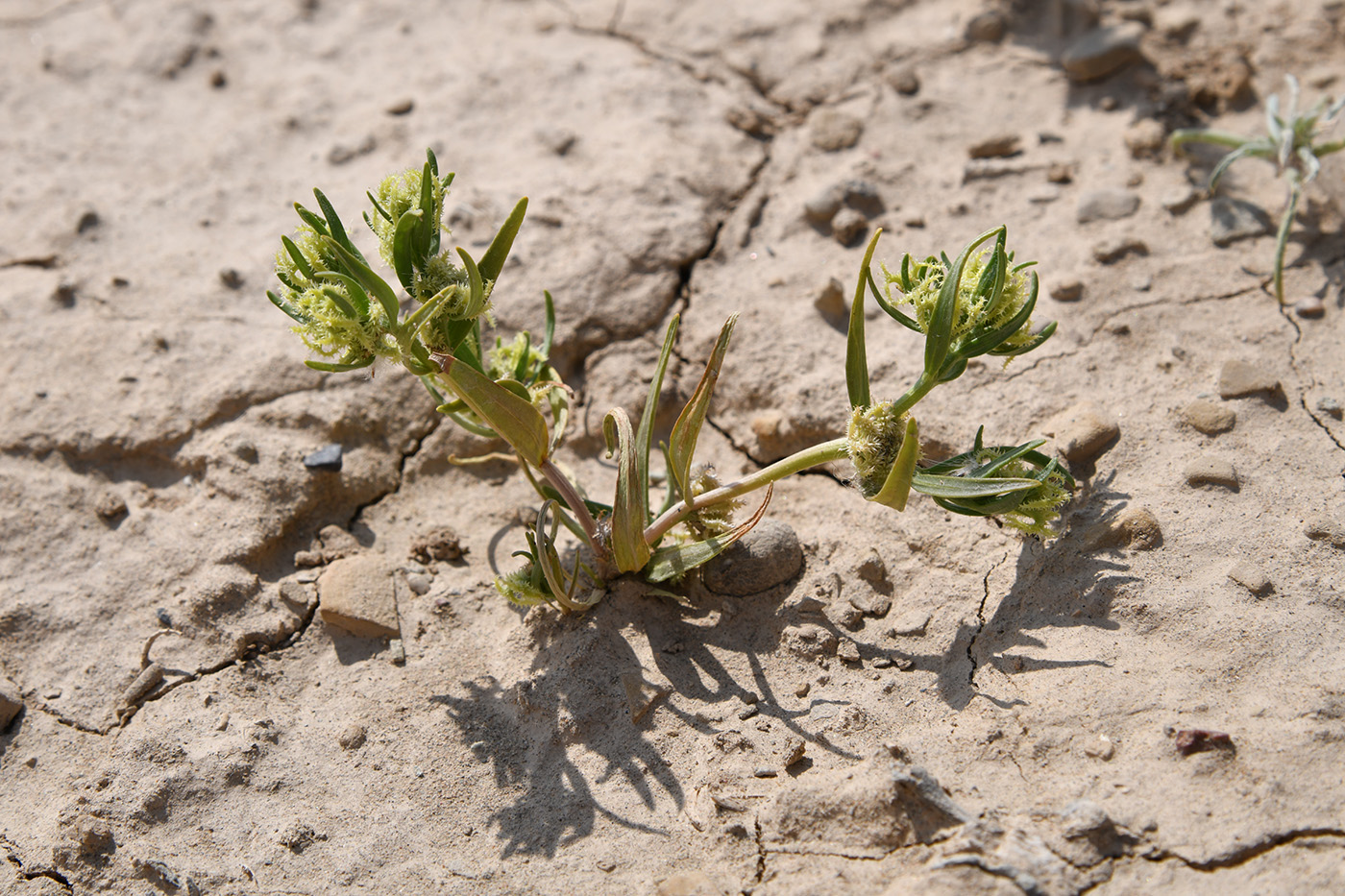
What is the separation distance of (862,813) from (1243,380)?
1.62 meters

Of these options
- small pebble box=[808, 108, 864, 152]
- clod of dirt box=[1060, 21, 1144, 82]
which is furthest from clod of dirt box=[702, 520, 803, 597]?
clod of dirt box=[1060, 21, 1144, 82]

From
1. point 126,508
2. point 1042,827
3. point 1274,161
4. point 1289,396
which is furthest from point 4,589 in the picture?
point 1274,161

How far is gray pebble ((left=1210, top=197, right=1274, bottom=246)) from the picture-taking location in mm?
2891

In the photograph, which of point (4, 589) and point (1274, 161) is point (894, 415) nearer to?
point (1274, 161)

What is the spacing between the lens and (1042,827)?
1.77 m

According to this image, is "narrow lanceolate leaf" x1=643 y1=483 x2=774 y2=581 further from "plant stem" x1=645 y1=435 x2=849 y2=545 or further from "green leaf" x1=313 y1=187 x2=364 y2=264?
"green leaf" x1=313 y1=187 x2=364 y2=264

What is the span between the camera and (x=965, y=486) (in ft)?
6.17

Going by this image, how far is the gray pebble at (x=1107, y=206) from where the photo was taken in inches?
118

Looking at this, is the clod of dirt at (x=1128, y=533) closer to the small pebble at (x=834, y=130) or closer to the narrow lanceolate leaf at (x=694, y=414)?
the narrow lanceolate leaf at (x=694, y=414)

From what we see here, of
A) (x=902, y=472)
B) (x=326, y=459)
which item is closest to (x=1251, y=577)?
(x=902, y=472)

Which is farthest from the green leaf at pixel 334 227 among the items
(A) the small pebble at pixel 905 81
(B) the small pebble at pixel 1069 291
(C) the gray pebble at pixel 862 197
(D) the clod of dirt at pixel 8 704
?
(A) the small pebble at pixel 905 81

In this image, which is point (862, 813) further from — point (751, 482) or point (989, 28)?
point (989, 28)

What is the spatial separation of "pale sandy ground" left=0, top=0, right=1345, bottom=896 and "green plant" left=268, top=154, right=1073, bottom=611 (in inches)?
9.7

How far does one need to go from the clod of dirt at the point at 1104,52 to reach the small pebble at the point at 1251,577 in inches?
86.2
